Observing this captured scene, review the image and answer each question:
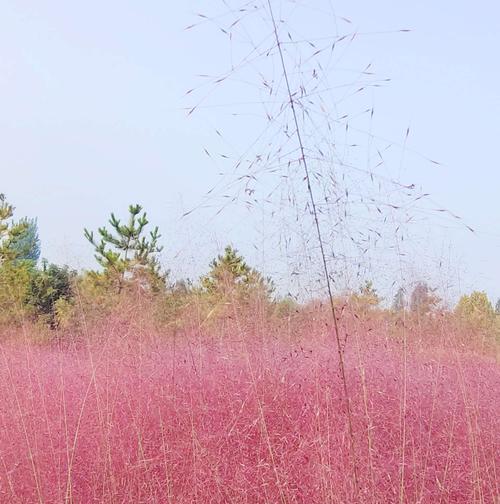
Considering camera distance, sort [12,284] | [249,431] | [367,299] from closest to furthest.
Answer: [249,431] → [367,299] → [12,284]

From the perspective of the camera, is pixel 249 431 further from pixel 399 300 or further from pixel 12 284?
pixel 12 284

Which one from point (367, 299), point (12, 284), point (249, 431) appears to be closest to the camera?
point (249, 431)

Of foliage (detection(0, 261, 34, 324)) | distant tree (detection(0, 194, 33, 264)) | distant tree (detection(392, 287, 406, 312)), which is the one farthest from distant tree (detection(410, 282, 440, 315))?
distant tree (detection(0, 194, 33, 264))

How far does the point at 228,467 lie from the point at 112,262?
10377mm

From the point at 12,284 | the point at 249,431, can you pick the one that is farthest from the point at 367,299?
the point at 12,284

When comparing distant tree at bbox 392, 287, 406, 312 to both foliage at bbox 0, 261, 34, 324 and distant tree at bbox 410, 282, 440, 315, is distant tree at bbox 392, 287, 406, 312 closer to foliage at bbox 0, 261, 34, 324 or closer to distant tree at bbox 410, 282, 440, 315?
distant tree at bbox 410, 282, 440, 315

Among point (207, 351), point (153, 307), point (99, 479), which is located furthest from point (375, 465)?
point (153, 307)

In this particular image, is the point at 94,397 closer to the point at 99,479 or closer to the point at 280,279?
the point at 99,479

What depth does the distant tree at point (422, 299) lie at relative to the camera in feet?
13.7

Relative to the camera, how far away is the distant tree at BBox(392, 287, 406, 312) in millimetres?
3772

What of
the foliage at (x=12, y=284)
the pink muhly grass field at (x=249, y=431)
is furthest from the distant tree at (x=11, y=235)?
the pink muhly grass field at (x=249, y=431)

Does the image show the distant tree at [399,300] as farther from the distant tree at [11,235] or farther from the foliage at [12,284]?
the distant tree at [11,235]

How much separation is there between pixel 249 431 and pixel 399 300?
157cm

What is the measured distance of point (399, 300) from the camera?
13.9 feet
